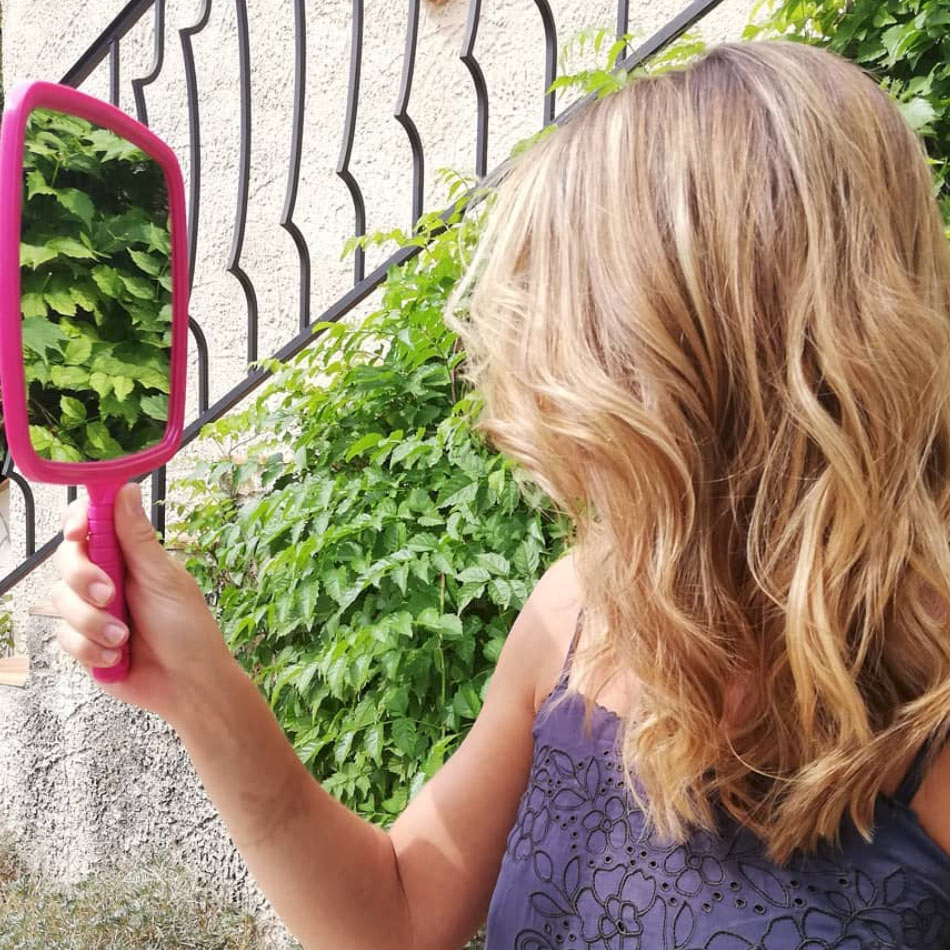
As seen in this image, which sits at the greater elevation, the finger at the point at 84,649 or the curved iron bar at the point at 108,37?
the curved iron bar at the point at 108,37

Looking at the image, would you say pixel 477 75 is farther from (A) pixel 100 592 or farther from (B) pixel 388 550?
(A) pixel 100 592

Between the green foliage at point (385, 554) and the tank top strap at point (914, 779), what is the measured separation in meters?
0.94

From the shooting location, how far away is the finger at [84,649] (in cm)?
87

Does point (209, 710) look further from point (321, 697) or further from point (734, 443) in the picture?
point (321, 697)

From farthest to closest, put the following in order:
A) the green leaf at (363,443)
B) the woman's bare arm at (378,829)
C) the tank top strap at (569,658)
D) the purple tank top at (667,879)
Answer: the green leaf at (363,443)
the tank top strap at (569,658)
the woman's bare arm at (378,829)
the purple tank top at (667,879)

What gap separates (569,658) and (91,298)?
734 mm

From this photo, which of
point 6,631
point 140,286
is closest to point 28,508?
point 6,631

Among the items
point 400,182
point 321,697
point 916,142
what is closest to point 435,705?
point 321,697

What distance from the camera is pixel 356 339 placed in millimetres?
2377

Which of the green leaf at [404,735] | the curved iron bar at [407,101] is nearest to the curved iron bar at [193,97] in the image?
the curved iron bar at [407,101]

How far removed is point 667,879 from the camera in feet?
3.32

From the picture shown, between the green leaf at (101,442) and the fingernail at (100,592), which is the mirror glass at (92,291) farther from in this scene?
the fingernail at (100,592)

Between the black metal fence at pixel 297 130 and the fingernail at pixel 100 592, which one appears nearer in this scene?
the fingernail at pixel 100 592

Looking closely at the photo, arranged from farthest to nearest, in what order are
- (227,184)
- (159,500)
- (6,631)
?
Answer: 1. (227,184)
2. (6,631)
3. (159,500)
